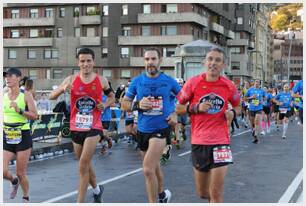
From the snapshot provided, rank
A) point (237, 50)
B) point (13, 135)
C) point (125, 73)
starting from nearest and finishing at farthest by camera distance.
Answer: point (13, 135)
point (125, 73)
point (237, 50)

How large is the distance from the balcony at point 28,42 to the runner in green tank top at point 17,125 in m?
62.5

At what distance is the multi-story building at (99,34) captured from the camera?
216ft

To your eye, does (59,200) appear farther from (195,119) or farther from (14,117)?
(195,119)

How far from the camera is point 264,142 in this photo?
58.4ft

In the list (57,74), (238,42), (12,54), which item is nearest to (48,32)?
(57,74)

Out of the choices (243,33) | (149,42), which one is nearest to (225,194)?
(149,42)

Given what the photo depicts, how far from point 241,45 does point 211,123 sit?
3200 inches

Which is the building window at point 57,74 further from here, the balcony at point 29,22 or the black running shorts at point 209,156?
the black running shorts at point 209,156

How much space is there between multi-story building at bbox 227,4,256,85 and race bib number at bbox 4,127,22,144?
76.3 meters

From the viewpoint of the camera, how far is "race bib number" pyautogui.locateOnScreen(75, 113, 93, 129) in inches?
296

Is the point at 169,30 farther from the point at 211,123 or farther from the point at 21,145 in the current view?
the point at 211,123

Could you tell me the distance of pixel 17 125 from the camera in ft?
25.6

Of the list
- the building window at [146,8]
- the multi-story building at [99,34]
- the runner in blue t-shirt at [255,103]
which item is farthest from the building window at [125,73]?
the runner in blue t-shirt at [255,103]

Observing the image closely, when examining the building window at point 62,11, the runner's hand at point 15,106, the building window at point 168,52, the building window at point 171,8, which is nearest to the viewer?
the runner's hand at point 15,106
